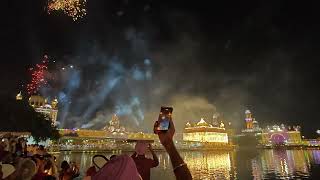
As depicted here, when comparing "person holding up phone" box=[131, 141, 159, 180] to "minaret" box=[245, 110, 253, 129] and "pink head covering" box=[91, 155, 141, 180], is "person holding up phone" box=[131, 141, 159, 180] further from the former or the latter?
"minaret" box=[245, 110, 253, 129]

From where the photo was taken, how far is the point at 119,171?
2.82m

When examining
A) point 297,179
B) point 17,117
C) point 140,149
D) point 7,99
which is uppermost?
point 7,99

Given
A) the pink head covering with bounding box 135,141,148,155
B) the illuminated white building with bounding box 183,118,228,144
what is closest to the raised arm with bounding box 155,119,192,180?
the pink head covering with bounding box 135,141,148,155

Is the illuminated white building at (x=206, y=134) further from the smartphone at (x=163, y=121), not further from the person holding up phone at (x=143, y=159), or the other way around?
the smartphone at (x=163, y=121)

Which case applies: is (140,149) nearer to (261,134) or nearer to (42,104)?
(42,104)

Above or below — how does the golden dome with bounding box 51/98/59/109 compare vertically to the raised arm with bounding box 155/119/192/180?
above

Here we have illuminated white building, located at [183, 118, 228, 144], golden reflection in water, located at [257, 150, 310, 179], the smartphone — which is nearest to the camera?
Result: the smartphone

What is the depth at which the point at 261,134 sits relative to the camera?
14450 centimetres

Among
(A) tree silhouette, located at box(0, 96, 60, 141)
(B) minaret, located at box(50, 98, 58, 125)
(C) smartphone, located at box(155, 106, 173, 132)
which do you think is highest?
(B) minaret, located at box(50, 98, 58, 125)

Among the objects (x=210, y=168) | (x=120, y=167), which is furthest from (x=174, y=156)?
(x=210, y=168)

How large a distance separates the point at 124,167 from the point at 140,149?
2220mm

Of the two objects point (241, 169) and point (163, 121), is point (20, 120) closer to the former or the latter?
point (241, 169)

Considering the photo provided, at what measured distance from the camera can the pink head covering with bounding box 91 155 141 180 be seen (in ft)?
9.21

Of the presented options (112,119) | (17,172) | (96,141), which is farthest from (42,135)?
(112,119)
